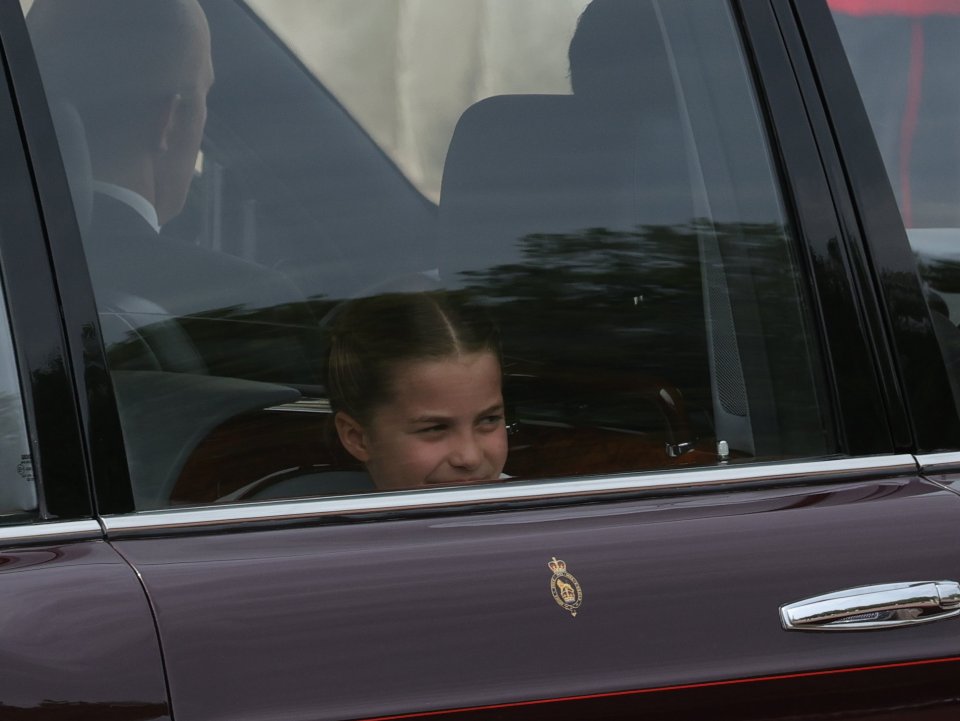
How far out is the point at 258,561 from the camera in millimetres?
1406

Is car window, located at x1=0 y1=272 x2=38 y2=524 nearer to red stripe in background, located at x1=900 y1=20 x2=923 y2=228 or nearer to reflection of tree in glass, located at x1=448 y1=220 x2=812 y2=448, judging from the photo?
reflection of tree in glass, located at x1=448 y1=220 x2=812 y2=448

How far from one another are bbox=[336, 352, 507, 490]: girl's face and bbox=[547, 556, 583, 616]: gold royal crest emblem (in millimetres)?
164

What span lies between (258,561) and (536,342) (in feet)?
1.38

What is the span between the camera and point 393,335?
1.61 metres

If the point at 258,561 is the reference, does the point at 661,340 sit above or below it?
above

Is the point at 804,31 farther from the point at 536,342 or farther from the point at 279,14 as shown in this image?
the point at 279,14

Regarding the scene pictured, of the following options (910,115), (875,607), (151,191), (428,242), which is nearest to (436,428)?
(428,242)

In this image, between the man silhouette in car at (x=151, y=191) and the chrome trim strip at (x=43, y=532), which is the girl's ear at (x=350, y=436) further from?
the chrome trim strip at (x=43, y=532)

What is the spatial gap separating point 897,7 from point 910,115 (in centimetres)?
16

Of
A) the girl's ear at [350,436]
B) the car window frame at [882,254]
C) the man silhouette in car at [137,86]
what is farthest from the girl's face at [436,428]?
the car window frame at [882,254]

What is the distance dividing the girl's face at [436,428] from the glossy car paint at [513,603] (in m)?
0.09

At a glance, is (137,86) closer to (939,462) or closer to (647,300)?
(647,300)

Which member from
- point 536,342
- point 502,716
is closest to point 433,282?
point 536,342

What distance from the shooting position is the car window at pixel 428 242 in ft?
4.98
